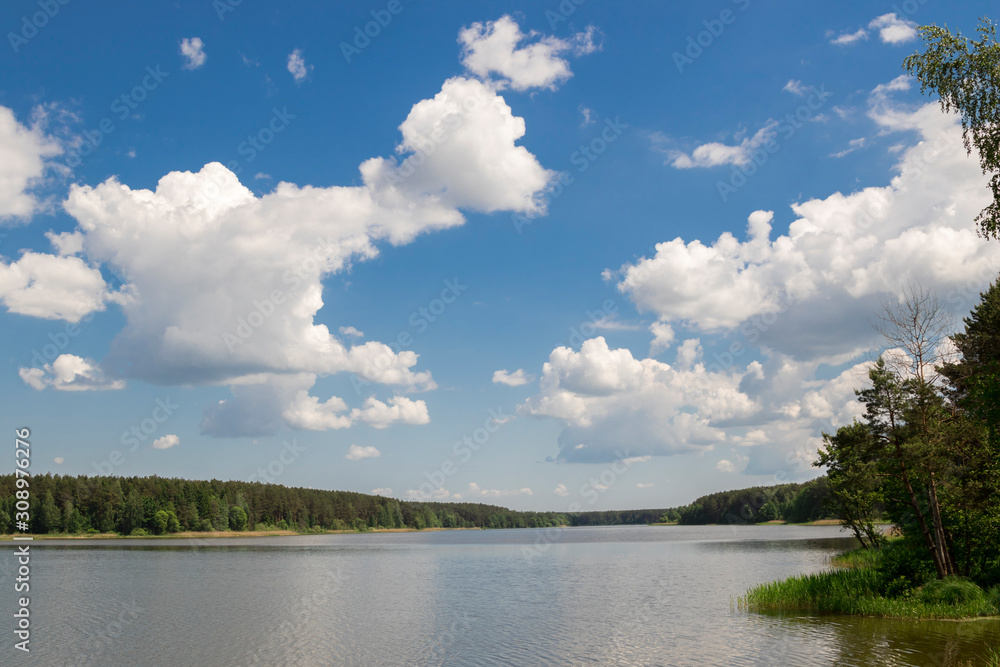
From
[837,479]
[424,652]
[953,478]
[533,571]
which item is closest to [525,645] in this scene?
[424,652]

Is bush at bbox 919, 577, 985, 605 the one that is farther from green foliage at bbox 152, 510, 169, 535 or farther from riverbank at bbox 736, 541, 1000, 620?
green foliage at bbox 152, 510, 169, 535

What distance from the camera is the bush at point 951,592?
3519 cm

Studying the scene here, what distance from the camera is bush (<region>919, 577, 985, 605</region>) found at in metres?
35.2

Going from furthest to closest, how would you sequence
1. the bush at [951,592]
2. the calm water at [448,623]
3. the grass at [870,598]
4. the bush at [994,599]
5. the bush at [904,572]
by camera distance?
the bush at [904,572] → the bush at [951,592] → the grass at [870,598] → the bush at [994,599] → the calm water at [448,623]

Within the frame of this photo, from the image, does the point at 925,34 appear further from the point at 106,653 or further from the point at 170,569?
the point at 170,569

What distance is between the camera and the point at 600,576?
70188mm

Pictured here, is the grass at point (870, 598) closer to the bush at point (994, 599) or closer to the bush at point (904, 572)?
the bush at point (994, 599)

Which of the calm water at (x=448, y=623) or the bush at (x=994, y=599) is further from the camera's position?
the bush at (x=994, y=599)

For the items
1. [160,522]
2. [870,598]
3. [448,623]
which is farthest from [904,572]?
[160,522]

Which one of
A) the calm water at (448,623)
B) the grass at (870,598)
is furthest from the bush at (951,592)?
the calm water at (448,623)

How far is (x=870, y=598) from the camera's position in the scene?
38750mm

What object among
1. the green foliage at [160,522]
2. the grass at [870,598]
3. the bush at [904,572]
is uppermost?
the bush at [904,572]

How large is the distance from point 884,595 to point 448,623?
88.6 feet

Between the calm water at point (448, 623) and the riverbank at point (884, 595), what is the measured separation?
1.44 metres
